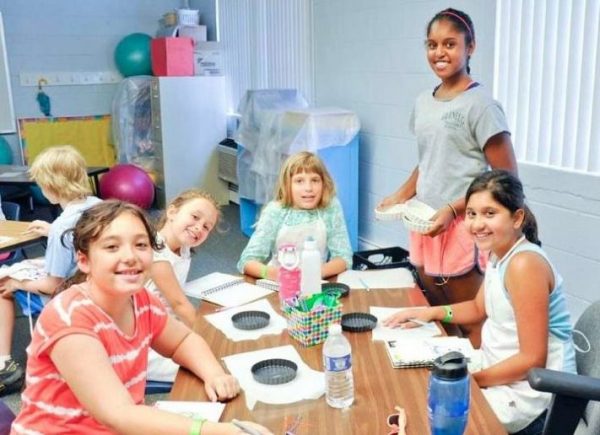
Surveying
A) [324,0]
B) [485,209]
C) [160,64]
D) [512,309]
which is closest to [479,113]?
[485,209]

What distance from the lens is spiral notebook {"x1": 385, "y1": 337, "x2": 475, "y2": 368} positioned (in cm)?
143

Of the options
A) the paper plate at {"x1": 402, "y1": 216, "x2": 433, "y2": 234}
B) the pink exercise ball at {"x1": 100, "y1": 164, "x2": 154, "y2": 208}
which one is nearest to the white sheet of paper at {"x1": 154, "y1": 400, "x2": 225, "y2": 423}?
the paper plate at {"x1": 402, "y1": 216, "x2": 433, "y2": 234}

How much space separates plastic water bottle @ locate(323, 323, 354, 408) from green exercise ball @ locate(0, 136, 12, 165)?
5.68 meters

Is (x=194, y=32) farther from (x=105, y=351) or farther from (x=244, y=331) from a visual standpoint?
(x=105, y=351)

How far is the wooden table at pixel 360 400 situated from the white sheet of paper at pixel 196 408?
0.06 ft

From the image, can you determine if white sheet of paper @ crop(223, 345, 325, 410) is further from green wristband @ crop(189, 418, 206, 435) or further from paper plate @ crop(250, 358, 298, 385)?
green wristband @ crop(189, 418, 206, 435)

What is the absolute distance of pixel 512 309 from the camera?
5.06 ft

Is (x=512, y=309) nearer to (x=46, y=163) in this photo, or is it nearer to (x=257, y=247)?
(x=257, y=247)

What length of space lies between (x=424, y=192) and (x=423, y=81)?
145 centimetres

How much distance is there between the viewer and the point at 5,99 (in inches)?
244

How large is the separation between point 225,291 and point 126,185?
3.84 metres

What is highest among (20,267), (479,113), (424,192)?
(479,113)

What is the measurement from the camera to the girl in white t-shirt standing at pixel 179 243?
1924 millimetres

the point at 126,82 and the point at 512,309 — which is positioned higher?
the point at 126,82
